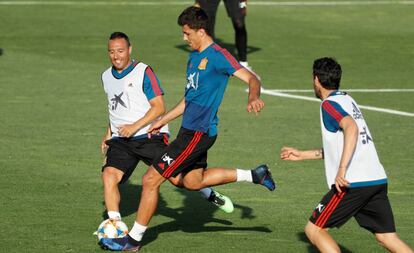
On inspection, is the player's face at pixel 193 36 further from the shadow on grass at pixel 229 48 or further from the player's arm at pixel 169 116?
the shadow on grass at pixel 229 48

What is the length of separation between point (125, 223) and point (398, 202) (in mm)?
3220

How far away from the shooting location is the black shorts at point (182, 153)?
1145 cm

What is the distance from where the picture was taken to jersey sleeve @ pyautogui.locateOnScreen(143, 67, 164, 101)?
12000mm

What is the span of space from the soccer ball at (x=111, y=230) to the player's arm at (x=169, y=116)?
1.08m

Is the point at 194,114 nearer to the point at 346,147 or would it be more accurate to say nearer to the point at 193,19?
the point at 193,19

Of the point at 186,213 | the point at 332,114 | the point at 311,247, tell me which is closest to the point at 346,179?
the point at 332,114

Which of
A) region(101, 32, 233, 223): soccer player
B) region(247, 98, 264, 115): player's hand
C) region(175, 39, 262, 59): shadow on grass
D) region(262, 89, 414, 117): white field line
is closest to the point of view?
region(247, 98, 264, 115): player's hand

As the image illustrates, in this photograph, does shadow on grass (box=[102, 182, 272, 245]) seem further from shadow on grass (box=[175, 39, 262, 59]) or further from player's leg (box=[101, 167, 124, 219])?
shadow on grass (box=[175, 39, 262, 59])

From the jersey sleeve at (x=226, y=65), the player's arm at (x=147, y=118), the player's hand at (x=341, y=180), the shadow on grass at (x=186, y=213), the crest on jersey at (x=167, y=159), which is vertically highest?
the jersey sleeve at (x=226, y=65)

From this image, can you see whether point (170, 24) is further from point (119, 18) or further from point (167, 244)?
point (167, 244)

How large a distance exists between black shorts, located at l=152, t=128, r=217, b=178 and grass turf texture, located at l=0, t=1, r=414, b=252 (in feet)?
2.54

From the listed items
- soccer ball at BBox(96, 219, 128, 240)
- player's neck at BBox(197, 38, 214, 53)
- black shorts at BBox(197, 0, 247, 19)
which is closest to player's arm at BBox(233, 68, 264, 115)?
player's neck at BBox(197, 38, 214, 53)

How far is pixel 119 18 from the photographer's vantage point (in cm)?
3038

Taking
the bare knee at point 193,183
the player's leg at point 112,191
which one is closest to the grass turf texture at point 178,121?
the player's leg at point 112,191
